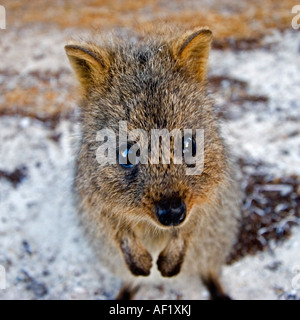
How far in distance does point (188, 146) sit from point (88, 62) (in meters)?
1.01

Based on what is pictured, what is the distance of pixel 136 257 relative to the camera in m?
3.71

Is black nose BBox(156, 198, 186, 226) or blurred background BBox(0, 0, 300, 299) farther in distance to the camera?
blurred background BBox(0, 0, 300, 299)

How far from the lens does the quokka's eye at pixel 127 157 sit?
119 inches

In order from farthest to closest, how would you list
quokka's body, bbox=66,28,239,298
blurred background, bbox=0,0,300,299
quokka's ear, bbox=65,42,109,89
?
blurred background, bbox=0,0,300,299
quokka's ear, bbox=65,42,109,89
quokka's body, bbox=66,28,239,298

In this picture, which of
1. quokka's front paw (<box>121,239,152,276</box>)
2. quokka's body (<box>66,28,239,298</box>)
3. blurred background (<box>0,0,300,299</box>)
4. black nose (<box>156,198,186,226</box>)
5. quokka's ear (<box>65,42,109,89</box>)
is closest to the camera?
black nose (<box>156,198,186,226</box>)

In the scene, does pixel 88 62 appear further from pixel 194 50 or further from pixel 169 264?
pixel 169 264

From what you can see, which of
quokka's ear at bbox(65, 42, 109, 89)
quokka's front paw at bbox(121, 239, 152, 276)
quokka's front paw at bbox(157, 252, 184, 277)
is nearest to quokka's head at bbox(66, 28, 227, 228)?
quokka's ear at bbox(65, 42, 109, 89)

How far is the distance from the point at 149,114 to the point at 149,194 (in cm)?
54

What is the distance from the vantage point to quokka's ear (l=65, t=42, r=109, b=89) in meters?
3.20

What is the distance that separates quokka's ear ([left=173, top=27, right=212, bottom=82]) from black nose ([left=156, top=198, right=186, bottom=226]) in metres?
1.10

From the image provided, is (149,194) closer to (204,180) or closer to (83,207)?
(204,180)

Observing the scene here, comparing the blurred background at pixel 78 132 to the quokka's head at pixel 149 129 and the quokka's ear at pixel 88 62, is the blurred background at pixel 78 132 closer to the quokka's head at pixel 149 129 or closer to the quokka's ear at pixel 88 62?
the quokka's ear at pixel 88 62

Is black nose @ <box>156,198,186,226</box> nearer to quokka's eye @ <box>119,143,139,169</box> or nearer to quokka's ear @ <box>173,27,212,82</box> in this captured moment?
quokka's eye @ <box>119,143,139,169</box>
